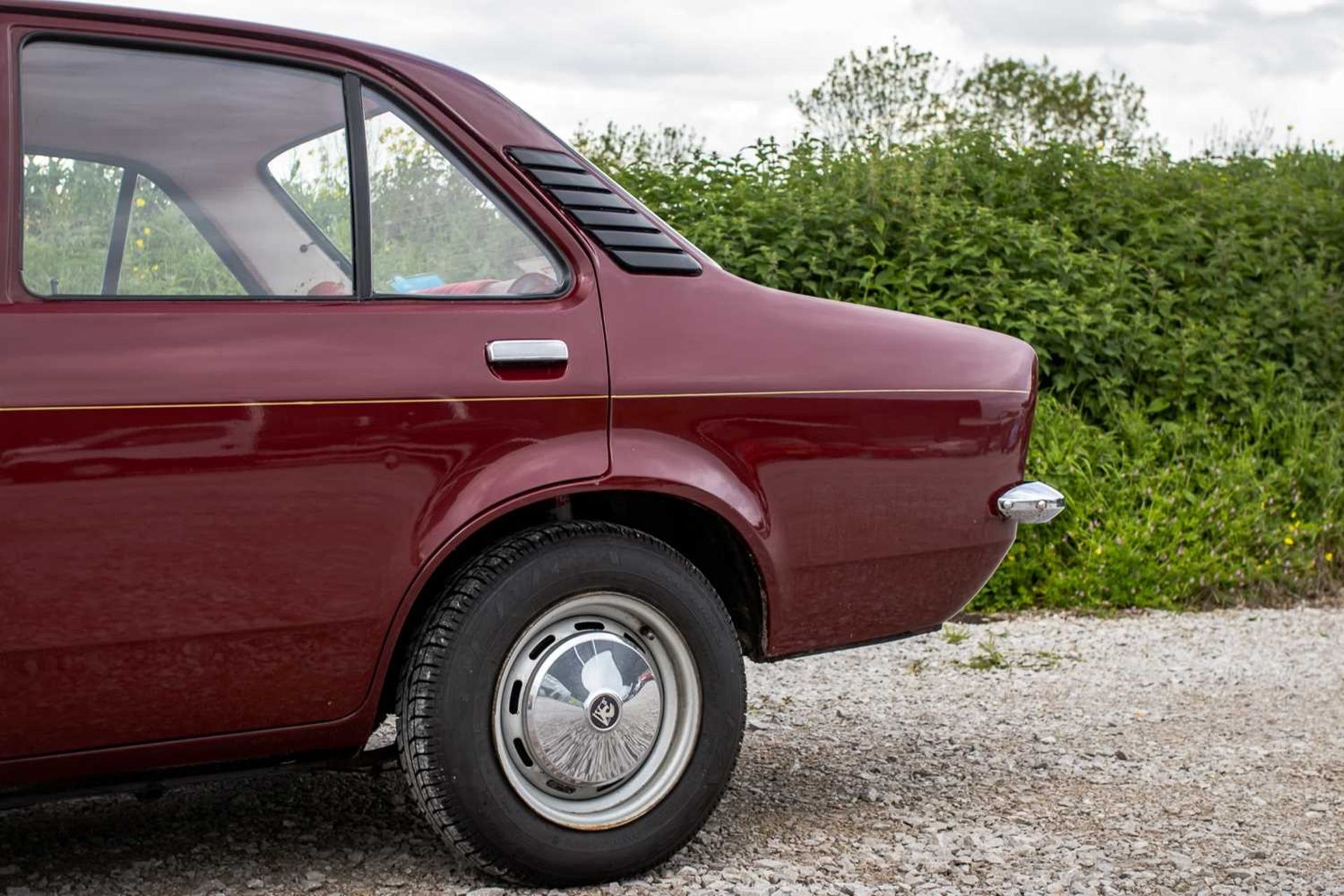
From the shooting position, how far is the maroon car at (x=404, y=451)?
9.59 feet

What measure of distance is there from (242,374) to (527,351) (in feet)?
1.95

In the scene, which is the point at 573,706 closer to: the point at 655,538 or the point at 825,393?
the point at 655,538

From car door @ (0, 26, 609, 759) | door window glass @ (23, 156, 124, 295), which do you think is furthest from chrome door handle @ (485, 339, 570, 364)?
door window glass @ (23, 156, 124, 295)

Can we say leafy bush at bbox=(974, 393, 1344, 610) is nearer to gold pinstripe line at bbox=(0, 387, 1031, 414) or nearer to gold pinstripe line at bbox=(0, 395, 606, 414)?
gold pinstripe line at bbox=(0, 387, 1031, 414)

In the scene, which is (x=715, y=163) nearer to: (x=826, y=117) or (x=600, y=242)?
(x=826, y=117)

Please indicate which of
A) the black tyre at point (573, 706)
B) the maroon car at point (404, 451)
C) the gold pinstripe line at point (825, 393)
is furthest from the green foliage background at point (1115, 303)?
the black tyre at point (573, 706)

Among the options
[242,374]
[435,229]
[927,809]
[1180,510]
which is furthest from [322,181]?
[1180,510]

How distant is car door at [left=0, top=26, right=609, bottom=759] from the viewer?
2881mm

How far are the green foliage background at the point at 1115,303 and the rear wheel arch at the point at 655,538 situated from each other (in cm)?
383

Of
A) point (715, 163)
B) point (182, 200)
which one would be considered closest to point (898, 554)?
point (182, 200)

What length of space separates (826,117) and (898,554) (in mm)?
9818

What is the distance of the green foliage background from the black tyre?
4081mm

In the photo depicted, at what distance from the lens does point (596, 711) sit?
3393mm

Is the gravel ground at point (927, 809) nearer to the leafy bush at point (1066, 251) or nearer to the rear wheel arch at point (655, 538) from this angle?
the rear wheel arch at point (655, 538)
